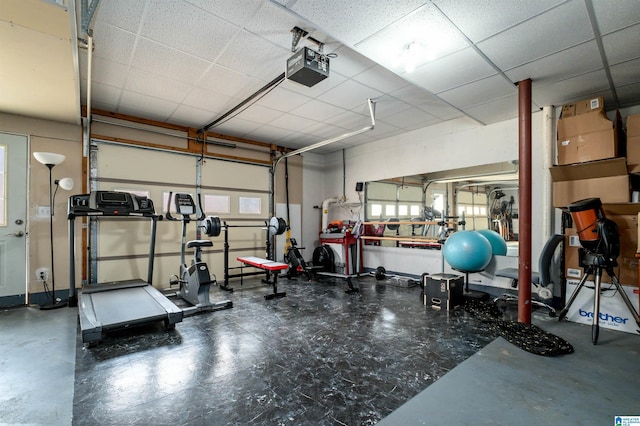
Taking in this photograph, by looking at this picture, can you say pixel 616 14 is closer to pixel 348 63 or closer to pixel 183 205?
pixel 348 63

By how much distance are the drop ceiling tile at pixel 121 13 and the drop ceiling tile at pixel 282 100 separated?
1777 mm

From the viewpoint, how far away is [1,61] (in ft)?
8.95

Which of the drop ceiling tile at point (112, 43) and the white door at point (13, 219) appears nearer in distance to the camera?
the drop ceiling tile at point (112, 43)

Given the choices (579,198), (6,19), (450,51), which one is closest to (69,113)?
(6,19)

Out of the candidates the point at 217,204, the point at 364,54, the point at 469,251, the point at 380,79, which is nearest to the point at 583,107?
the point at 469,251

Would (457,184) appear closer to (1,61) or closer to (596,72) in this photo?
(596,72)

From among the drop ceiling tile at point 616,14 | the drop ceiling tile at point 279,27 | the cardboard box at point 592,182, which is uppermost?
the drop ceiling tile at point 279,27

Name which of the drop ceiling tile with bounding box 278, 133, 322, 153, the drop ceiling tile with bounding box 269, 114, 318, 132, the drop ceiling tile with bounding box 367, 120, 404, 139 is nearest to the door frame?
the drop ceiling tile with bounding box 269, 114, 318, 132

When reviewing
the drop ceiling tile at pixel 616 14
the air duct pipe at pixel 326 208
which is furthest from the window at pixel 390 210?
the drop ceiling tile at pixel 616 14

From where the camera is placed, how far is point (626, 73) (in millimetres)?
3189

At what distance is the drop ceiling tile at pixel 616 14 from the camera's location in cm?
221

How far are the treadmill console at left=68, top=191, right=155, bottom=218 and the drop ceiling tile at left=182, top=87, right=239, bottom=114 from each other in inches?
66.6

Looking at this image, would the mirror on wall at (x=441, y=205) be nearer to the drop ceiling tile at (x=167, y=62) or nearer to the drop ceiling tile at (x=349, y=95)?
the drop ceiling tile at (x=349, y=95)

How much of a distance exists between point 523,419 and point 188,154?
599 centimetres
